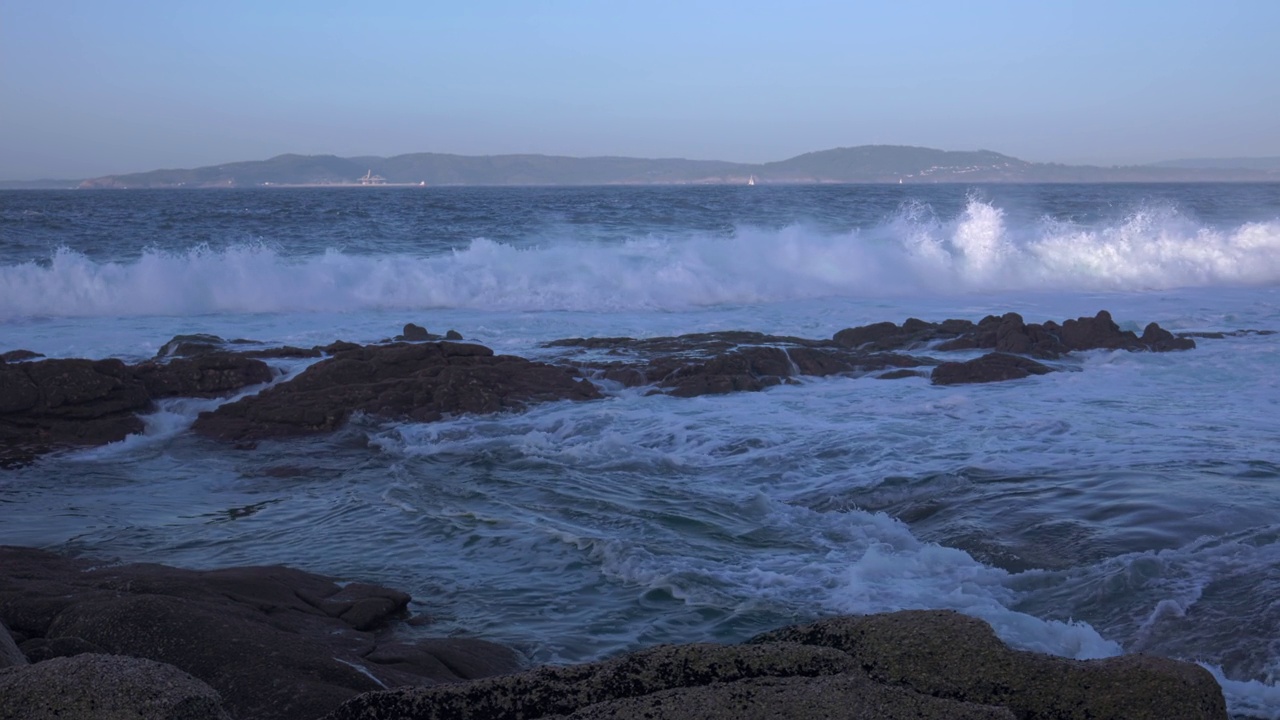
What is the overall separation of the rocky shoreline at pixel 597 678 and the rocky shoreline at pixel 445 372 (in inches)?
238

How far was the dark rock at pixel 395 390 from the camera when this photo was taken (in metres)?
9.76

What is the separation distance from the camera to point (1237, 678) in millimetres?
4102

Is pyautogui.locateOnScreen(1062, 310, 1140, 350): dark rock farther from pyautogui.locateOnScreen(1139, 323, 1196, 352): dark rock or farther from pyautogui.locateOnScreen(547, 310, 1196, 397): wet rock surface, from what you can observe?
pyautogui.locateOnScreen(1139, 323, 1196, 352): dark rock

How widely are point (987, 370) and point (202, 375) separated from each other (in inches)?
335

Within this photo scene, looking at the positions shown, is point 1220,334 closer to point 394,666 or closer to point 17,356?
point 394,666

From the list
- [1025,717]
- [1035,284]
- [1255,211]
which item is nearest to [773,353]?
[1025,717]

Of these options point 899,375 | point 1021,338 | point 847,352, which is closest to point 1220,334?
point 1021,338

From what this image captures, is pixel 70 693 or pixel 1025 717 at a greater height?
pixel 70 693

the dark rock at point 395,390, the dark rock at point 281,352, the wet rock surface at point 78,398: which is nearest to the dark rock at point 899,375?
→ the dark rock at point 395,390

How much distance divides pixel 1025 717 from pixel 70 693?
213 cm

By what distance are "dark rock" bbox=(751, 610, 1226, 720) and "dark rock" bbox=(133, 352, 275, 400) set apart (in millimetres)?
9357

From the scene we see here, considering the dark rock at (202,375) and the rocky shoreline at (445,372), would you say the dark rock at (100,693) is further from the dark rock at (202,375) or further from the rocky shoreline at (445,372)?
the dark rock at (202,375)

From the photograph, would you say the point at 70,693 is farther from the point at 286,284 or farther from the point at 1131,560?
the point at 286,284

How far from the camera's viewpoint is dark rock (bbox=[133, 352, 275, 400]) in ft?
34.7
